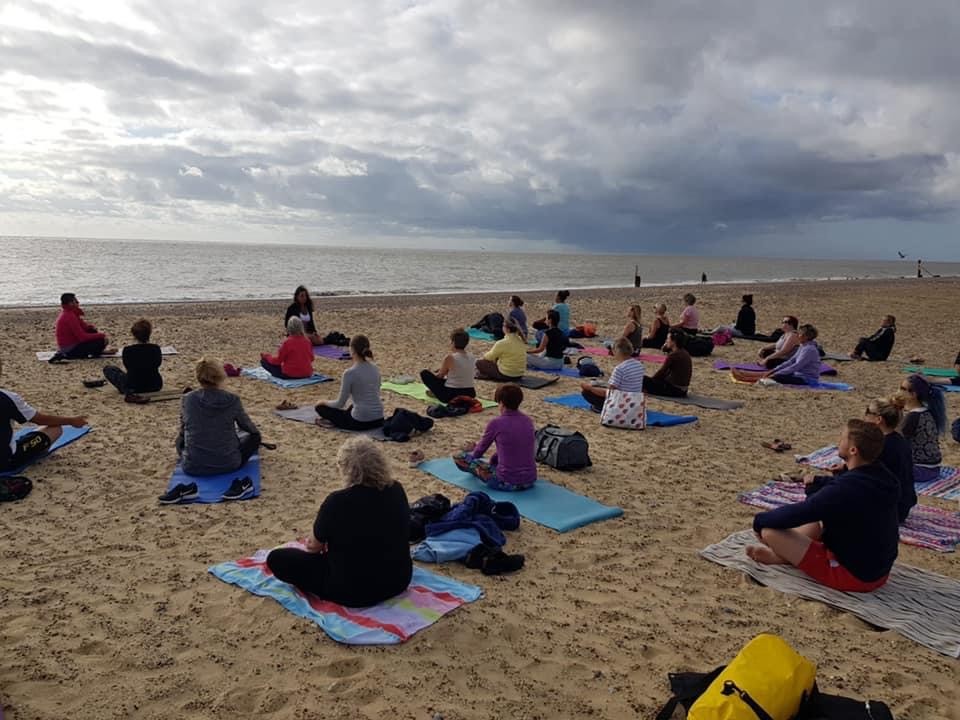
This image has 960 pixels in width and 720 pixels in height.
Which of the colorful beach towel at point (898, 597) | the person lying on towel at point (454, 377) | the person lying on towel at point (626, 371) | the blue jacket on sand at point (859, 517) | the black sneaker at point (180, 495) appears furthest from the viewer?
the person lying on towel at point (454, 377)

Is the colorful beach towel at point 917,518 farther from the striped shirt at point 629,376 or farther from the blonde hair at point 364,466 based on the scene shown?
the blonde hair at point 364,466

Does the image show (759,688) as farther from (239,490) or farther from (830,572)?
(239,490)

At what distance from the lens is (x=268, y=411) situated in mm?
8172

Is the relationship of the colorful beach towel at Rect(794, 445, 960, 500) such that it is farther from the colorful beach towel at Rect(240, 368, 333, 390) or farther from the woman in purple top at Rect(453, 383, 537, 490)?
the colorful beach towel at Rect(240, 368, 333, 390)

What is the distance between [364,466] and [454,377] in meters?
5.12


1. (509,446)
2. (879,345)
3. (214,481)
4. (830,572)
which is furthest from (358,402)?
(879,345)

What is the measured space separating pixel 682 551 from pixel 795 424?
4.45 m

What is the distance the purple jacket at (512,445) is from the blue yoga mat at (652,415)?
2938 millimetres

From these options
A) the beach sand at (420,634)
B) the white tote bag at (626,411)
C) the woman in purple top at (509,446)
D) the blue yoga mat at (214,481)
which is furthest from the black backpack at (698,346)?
the blue yoga mat at (214,481)

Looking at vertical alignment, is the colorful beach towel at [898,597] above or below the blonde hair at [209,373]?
below

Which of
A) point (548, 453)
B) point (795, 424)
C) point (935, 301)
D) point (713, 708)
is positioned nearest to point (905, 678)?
point (713, 708)

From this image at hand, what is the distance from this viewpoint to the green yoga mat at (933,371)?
1192 cm

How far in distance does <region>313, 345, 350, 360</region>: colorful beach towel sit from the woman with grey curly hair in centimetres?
832

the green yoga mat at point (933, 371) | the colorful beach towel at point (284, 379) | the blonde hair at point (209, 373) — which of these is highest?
the blonde hair at point (209, 373)
